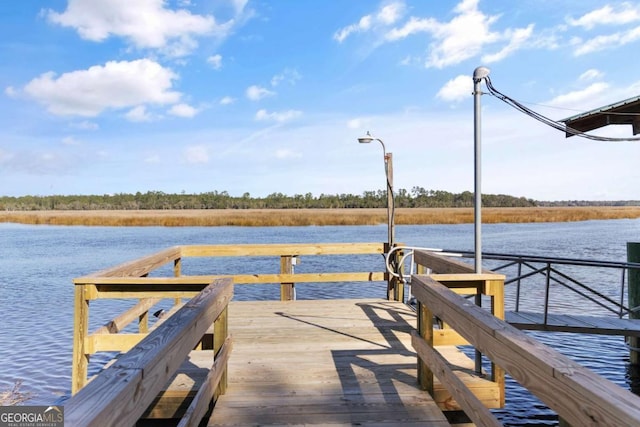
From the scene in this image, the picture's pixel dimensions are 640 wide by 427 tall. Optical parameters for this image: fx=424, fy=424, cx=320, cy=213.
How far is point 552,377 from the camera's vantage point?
4.13ft

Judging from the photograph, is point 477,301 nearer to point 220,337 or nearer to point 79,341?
point 220,337

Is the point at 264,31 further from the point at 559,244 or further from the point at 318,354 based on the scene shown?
the point at 559,244

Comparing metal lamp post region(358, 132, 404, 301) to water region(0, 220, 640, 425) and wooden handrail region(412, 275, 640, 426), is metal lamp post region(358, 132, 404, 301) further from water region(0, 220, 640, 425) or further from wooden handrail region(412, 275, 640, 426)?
wooden handrail region(412, 275, 640, 426)

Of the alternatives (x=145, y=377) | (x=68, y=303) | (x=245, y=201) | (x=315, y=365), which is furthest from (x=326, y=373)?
(x=245, y=201)

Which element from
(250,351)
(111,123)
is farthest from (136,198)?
(250,351)

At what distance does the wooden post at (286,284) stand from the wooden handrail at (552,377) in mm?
4443

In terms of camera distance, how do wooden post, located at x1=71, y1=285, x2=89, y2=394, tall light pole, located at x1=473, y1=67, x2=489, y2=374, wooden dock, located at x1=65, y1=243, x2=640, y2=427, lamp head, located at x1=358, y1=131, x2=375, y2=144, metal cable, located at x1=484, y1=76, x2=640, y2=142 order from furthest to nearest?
Answer: 1. lamp head, located at x1=358, y1=131, x2=375, y2=144
2. metal cable, located at x1=484, y1=76, x2=640, y2=142
3. tall light pole, located at x1=473, y1=67, x2=489, y2=374
4. wooden post, located at x1=71, y1=285, x2=89, y2=394
5. wooden dock, located at x1=65, y1=243, x2=640, y2=427

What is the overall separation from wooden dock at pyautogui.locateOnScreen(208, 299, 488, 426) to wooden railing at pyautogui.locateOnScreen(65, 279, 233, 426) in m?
0.51

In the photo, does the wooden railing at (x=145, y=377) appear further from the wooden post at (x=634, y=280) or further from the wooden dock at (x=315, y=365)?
the wooden post at (x=634, y=280)

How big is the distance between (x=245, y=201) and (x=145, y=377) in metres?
80.9

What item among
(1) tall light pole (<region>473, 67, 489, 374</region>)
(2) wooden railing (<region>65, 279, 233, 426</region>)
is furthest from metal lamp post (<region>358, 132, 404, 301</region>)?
(2) wooden railing (<region>65, 279, 233, 426</region>)

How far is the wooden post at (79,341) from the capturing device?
3381 millimetres

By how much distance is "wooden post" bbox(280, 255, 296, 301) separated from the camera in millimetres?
6539

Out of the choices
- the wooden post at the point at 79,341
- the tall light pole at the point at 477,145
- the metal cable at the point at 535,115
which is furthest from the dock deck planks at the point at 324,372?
the metal cable at the point at 535,115
